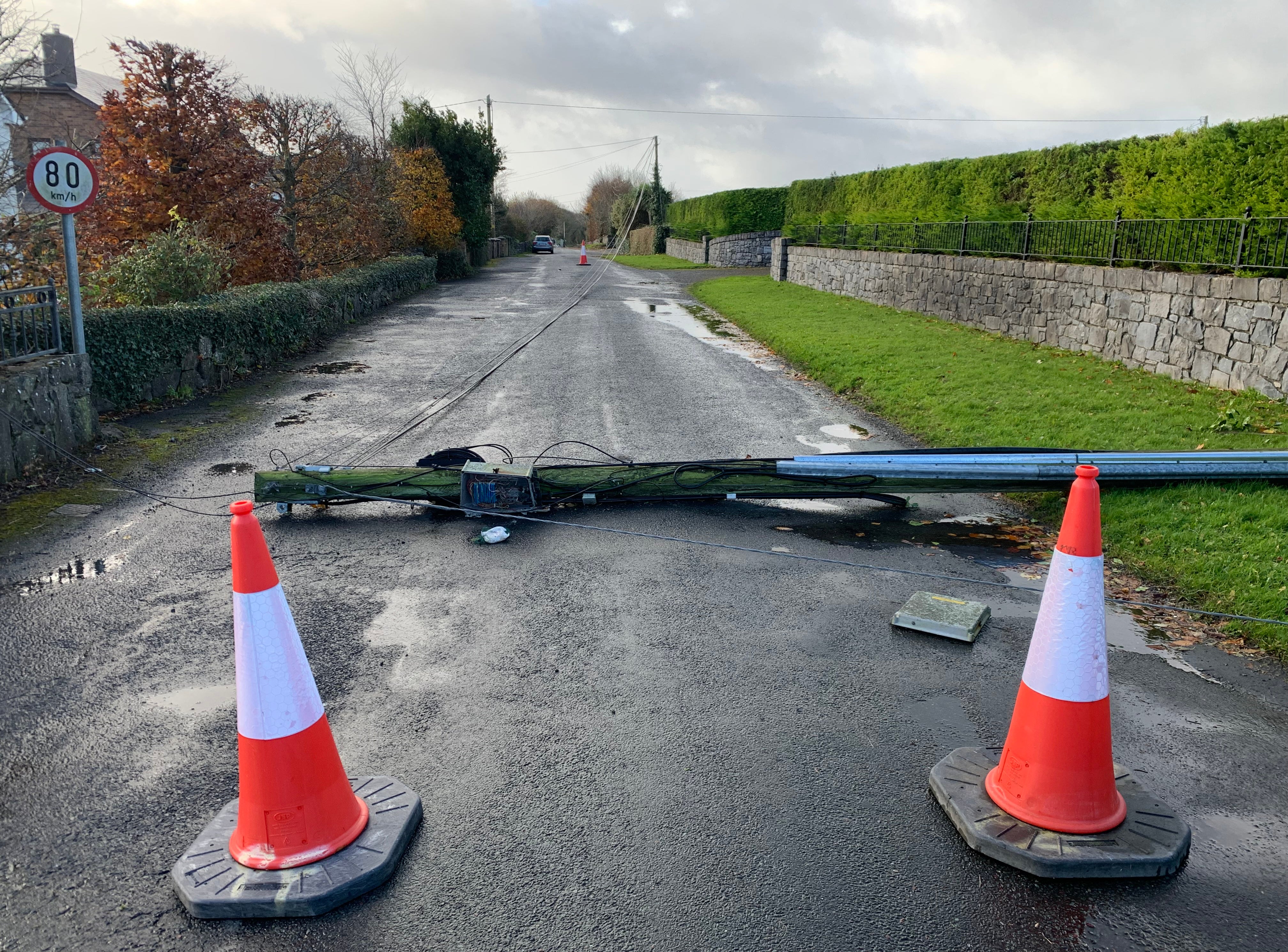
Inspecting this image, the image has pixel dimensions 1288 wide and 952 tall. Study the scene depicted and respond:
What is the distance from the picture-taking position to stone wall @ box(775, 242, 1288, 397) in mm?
10086

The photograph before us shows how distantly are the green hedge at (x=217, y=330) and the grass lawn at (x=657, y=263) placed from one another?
87.4 ft

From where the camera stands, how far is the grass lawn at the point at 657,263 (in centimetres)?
4459

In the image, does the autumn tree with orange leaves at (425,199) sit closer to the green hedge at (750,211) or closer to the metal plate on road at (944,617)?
the green hedge at (750,211)

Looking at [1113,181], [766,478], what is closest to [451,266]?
[1113,181]

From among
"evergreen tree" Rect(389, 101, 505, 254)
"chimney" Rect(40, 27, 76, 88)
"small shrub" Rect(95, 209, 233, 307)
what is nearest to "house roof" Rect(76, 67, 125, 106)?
"chimney" Rect(40, 27, 76, 88)

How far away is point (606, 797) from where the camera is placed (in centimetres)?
330

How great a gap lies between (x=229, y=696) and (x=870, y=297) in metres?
21.5

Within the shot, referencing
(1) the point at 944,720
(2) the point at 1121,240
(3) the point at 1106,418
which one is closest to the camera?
(1) the point at 944,720

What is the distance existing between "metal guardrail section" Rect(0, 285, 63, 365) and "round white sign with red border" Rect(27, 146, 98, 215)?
76 centimetres

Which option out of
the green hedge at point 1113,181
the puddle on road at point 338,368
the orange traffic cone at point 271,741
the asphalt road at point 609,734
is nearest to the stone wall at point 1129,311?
the green hedge at point 1113,181

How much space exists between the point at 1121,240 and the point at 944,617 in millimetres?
11044

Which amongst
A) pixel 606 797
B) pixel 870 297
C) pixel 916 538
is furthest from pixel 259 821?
pixel 870 297

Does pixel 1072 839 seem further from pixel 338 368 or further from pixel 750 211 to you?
pixel 750 211

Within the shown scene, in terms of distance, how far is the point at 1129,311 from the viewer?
12555mm
